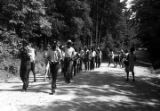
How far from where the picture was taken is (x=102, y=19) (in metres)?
52.8

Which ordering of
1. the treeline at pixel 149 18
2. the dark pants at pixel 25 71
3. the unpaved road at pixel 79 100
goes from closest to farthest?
the unpaved road at pixel 79 100 → the dark pants at pixel 25 71 → the treeline at pixel 149 18

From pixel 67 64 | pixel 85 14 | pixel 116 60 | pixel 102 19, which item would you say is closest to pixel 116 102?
pixel 67 64

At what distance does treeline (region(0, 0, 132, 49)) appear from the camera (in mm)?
24781

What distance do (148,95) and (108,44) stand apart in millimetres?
37422

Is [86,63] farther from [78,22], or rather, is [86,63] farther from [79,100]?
[78,22]

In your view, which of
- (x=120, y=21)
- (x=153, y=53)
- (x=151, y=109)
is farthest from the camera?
(x=120, y=21)

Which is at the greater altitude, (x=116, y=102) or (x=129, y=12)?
(x=129, y=12)

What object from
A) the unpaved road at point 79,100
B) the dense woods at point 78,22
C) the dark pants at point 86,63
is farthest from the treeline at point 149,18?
the dark pants at point 86,63

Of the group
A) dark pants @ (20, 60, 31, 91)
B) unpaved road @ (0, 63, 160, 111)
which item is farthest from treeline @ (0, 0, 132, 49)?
dark pants @ (20, 60, 31, 91)

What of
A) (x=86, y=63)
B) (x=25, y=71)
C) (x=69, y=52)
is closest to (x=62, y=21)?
(x=86, y=63)

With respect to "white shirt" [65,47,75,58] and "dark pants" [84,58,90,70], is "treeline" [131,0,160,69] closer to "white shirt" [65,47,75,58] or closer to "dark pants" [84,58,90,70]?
"white shirt" [65,47,75,58]

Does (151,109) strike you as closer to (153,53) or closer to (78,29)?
(153,53)

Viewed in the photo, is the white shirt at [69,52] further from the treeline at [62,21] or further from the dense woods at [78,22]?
the treeline at [62,21]

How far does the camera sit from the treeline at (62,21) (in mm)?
24781
